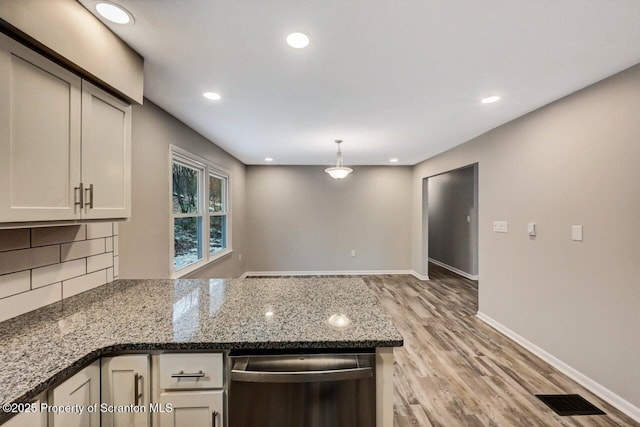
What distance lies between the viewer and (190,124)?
299 cm

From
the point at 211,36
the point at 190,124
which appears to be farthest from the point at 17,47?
the point at 190,124

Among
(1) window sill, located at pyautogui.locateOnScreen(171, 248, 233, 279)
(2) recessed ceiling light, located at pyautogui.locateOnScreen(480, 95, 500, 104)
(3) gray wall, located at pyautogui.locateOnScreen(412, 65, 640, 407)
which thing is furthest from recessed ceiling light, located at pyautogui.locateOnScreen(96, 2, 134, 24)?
(3) gray wall, located at pyautogui.locateOnScreen(412, 65, 640, 407)

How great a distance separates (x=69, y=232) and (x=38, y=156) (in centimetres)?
64

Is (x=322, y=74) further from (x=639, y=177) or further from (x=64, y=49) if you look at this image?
(x=639, y=177)

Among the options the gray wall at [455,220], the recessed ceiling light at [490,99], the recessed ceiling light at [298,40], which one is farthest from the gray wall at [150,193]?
the gray wall at [455,220]

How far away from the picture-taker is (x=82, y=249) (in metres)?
1.61

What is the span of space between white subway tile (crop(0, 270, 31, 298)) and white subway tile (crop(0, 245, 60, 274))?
2 centimetres

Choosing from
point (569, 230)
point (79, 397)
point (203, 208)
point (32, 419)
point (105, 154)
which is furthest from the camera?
point (203, 208)

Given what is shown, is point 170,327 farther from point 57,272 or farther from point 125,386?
point 57,272

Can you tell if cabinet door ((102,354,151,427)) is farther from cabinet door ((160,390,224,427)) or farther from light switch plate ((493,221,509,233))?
light switch plate ((493,221,509,233))

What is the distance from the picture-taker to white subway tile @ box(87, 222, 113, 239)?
1666 millimetres

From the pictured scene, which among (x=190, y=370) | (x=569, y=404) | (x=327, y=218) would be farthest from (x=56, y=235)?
(x=327, y=218)

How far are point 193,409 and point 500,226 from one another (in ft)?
11.0

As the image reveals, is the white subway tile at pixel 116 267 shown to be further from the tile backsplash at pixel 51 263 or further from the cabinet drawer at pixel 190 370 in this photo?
the cabinet drawer at pixel 190 370
